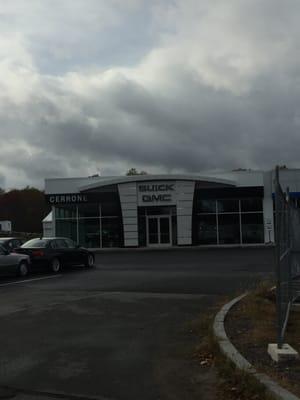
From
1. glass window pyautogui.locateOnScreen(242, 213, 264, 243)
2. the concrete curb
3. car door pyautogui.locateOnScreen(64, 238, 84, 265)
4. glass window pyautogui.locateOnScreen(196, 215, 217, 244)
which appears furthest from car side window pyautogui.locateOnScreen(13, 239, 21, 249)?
glass window pyautogui.locateOnScreen(242, 213, 264, 243)

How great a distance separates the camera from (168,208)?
41750 millimetres

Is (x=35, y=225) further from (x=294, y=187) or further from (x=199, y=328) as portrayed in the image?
(x=199, y=328)

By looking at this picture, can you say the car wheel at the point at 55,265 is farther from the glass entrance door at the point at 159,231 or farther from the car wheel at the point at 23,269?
the glass entrance door at the point at 159,231

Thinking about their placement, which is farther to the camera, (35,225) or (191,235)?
(35,225)

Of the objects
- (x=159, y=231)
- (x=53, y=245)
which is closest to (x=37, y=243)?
(x=53, y=245)

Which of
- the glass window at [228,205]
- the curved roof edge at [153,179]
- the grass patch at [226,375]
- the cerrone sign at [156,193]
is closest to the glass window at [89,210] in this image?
the curved roof edge at [153,179]

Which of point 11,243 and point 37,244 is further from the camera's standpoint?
point 11,243

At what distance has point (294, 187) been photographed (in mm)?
41062

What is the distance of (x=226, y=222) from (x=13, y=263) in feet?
77.7

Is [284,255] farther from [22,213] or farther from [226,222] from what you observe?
[22,213]

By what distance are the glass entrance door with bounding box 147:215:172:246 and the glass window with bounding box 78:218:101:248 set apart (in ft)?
12.5

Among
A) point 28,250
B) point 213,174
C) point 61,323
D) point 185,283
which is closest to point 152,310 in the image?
point 61,323

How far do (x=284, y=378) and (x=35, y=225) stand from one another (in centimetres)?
12497

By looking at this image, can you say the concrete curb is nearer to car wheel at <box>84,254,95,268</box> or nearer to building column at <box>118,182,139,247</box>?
car wheel at <box>84,254,95,268</box>
